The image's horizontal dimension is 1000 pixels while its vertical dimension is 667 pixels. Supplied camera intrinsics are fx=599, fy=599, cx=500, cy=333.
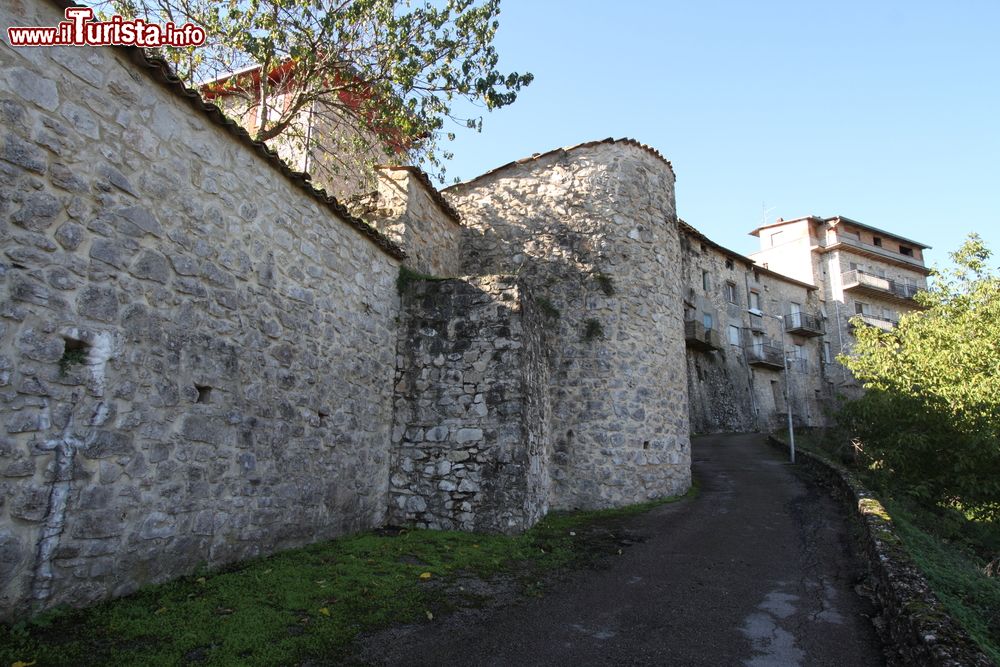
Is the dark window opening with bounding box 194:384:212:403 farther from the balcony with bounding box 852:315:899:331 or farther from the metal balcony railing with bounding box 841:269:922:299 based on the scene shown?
the balcony with bounding box 852:315:899:331

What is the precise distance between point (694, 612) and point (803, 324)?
1323 inches

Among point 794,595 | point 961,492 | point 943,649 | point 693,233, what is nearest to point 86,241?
point 943,649

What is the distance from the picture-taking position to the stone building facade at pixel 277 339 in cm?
405

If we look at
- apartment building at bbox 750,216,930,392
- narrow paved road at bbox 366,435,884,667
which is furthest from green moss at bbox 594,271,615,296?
apartment building at bbox 750,216,930,392

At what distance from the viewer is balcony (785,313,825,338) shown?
113 ft

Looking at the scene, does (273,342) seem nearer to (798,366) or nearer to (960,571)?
(960,571)

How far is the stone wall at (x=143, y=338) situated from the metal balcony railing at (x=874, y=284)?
39.3 metres

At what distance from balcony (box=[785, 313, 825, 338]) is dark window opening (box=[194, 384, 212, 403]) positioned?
34.7 meters

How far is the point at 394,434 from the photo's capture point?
8539 mm

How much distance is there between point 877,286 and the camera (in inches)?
1533

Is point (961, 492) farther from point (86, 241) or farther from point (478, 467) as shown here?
point (86, 241)

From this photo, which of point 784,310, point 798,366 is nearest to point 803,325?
point 784,310

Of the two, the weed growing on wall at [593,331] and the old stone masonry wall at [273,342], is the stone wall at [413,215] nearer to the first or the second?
the old stone masonry wall at [273,342]

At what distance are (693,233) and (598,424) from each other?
62.5 ft
